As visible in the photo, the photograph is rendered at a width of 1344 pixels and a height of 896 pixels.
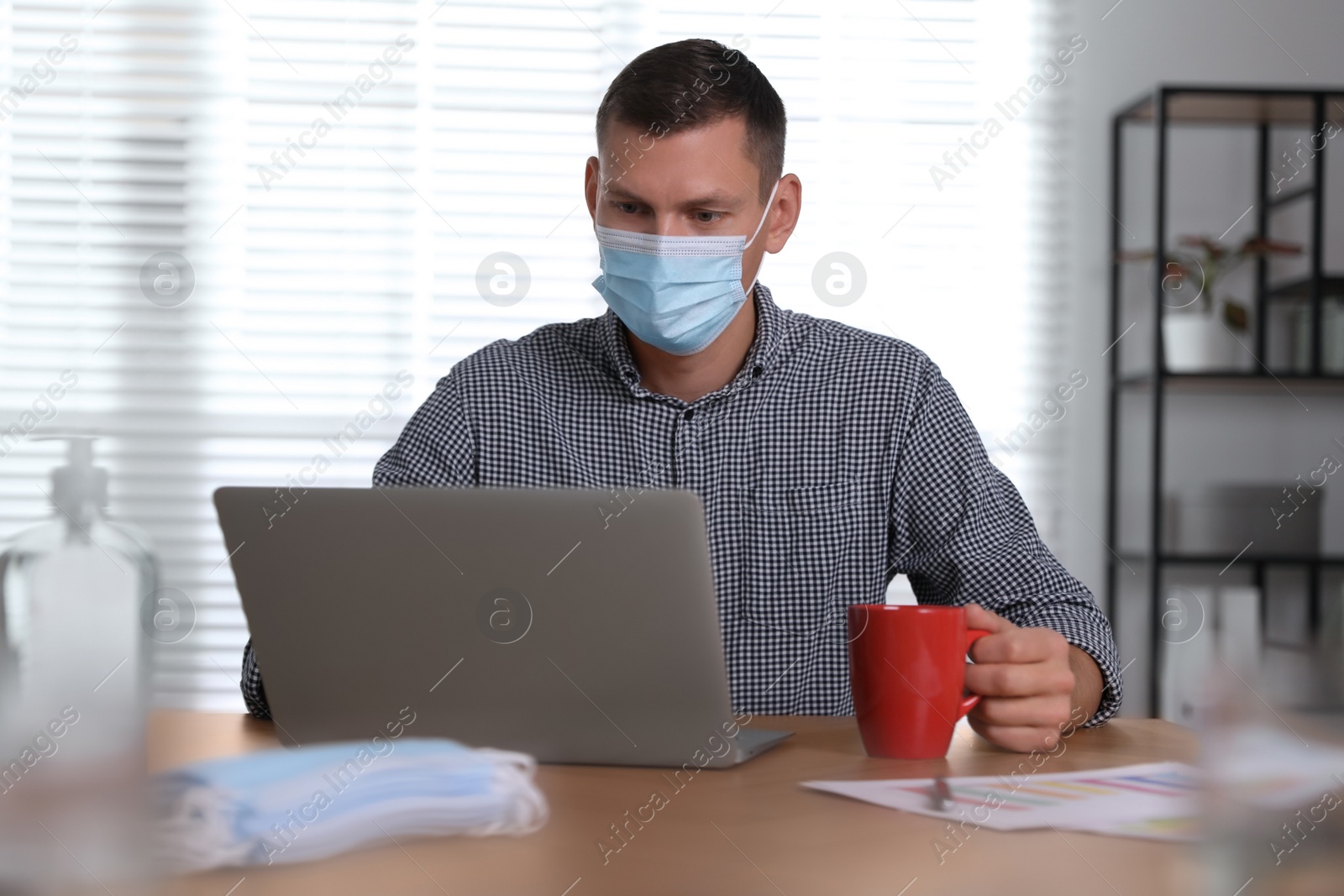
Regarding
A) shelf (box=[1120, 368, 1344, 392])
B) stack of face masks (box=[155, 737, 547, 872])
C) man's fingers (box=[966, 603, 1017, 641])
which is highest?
shelf (box=[1120, 368, 1344, 392])

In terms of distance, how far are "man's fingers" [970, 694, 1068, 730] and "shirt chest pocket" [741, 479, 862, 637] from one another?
0.49 meters

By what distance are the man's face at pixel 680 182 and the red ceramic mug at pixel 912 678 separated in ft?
2.07

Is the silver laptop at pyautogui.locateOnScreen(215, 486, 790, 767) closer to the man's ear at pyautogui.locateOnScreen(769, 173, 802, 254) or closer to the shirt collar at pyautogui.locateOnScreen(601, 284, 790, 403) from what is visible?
the shirt collar at pyautogui.locateOnScreen(601, 284, 790, 403)

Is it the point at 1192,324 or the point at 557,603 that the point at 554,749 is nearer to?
the point at 557,603

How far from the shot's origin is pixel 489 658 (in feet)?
2.30

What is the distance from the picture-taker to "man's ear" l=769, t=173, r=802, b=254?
145 cm

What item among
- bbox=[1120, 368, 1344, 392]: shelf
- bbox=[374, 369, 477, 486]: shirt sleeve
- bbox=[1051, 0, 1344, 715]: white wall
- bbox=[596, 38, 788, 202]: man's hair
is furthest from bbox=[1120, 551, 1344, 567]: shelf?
bbox=[374, 369, 477, 486]: shirt sleeve

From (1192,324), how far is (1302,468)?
48 cm

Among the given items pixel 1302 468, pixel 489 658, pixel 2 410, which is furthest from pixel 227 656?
pixel 1302 468

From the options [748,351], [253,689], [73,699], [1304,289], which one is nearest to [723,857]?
[73,699]

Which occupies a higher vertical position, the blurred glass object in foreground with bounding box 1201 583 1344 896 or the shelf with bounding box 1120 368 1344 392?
the blurred glass object in foreground with bounding box 1201 583 1344 896

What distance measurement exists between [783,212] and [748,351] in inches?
7.9

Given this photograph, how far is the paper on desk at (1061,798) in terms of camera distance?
0.58 m

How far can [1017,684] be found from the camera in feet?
2.70
